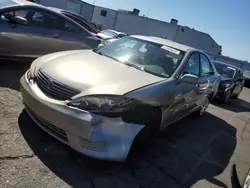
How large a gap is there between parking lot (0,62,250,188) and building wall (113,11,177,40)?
31752mm

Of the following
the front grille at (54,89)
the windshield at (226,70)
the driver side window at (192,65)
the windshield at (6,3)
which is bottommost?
the windshield at (226,70)

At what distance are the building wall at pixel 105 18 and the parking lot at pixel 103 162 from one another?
36.1 metres

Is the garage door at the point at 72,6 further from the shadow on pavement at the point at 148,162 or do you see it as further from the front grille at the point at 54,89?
the front grille at the point at 54,89

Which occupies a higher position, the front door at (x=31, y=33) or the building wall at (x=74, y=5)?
the front door at (x=31, y=33)

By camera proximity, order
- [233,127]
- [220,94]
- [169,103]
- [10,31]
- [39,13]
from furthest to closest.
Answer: [220,94] → [233,127] → [39,13] → [10,31] → [169,103]

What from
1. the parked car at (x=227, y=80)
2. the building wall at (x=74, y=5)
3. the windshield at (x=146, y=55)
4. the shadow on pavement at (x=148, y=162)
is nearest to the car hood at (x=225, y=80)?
the parked car at (x=227, y=80)

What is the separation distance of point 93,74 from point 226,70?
8.40 m

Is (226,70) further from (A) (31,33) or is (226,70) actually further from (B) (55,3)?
(B) (55,3)

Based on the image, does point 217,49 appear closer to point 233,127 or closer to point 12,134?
point 233,127

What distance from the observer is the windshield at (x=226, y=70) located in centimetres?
1000

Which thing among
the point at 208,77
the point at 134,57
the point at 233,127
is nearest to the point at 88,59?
the point at 134,57

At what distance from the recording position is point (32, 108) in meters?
3.07

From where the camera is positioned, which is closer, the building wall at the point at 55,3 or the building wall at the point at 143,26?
the building wall at the point at 55,3

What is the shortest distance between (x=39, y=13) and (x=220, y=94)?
646 cm
